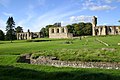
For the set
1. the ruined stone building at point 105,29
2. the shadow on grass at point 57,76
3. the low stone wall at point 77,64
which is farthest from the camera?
the ruined stone building at point 105,29

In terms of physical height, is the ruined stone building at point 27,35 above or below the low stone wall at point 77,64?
above

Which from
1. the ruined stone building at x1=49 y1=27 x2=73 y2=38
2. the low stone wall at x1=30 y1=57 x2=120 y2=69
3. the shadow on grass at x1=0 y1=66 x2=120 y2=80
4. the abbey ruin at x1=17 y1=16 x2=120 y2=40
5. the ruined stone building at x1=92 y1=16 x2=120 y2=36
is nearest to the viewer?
the shadow on grass at x1=0 y1=66 x2=120 y2=80

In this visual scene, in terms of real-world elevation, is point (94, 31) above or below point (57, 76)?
above

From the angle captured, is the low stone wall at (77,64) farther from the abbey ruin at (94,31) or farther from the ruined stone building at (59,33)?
the ruined stone building at (59,33)

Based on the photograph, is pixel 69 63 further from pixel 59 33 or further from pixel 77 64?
pixel 59 33

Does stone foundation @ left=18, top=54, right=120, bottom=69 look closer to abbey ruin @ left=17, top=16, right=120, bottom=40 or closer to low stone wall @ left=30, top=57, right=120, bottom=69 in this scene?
low stone wall @ left=30, top=57, right=120, bottom=69

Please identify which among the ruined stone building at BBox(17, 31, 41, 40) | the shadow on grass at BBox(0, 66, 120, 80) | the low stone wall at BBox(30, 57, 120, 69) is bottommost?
the low stone wall at BBox(30, 57, 120, 69)

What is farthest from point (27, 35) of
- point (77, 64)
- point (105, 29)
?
point (77, 64)

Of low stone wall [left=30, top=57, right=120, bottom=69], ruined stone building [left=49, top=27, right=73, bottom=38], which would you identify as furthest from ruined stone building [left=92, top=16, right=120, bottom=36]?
low stone wall [left=30, top=57, right=120, bottom=69]

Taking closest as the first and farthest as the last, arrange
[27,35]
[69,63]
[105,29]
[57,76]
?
[57,76] < [69,63] < [105,29] < [27,35]

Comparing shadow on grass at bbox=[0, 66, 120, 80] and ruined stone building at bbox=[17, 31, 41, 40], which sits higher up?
ruined stone building at bbox=[17, 31, 41, 40]

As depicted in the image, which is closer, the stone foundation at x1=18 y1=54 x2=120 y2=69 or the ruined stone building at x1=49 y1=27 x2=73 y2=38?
the stone foundation at x1=18 y1=54 x2=120 y2=69

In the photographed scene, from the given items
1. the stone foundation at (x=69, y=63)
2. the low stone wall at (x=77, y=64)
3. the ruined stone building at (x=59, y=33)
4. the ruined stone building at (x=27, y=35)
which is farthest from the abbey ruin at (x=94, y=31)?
the low stone wall at (x=77, y=64)

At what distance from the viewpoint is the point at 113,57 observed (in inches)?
981
